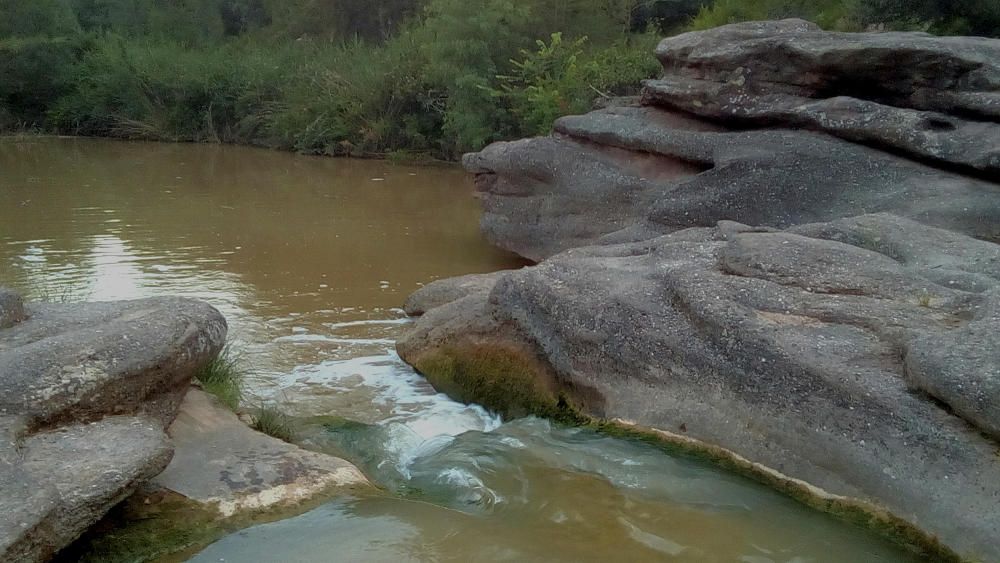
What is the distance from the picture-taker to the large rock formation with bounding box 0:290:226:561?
3266mm

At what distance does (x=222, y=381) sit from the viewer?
5.30 m

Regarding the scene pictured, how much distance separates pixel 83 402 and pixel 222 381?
1373mm

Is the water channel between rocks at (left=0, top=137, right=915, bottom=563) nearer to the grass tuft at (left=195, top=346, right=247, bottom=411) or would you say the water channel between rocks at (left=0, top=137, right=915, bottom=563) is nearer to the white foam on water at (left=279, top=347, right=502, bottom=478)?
the white foam on water at (left=279, top=347, right=502, bottom=478)

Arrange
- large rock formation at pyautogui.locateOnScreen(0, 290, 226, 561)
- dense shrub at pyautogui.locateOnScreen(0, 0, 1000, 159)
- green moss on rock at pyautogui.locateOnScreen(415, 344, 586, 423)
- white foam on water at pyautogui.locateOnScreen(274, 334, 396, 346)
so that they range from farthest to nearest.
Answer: dense shrub at pyautogui.locateOnScreen(0, 0, 1000, 159), white foam on water at pyautogui.locateOnScreen(274, 334, 396, 346), green moss on rock at pyautogui.locateOnScreen(415, 344, 586, 423), large rock formation at pyautogui.locateOnScreen(0, 290, 226, 561)

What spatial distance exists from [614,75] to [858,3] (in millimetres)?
4307

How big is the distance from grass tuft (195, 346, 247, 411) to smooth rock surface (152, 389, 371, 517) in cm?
42

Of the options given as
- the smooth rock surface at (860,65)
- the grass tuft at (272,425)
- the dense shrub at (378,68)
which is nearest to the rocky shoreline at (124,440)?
the grass tuft at (272,425)

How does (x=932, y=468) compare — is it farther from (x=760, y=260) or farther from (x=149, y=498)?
(x=149, y=498)

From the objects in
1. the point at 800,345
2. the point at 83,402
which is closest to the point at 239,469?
the point at 83,402

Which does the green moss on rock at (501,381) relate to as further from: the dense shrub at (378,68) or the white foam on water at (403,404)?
the dense shrub at (378,68)

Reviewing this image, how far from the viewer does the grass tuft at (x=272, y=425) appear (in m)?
4.95

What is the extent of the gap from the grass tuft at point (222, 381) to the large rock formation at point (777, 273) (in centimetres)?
139

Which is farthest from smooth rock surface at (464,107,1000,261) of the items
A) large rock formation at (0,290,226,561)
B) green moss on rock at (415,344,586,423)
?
large rock formation at (0,290,226,561)

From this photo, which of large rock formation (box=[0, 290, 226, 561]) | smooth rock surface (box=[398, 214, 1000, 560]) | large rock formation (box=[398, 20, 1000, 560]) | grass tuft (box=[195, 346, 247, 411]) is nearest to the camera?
large rock formation (box=[0, 290, 226, 561])
